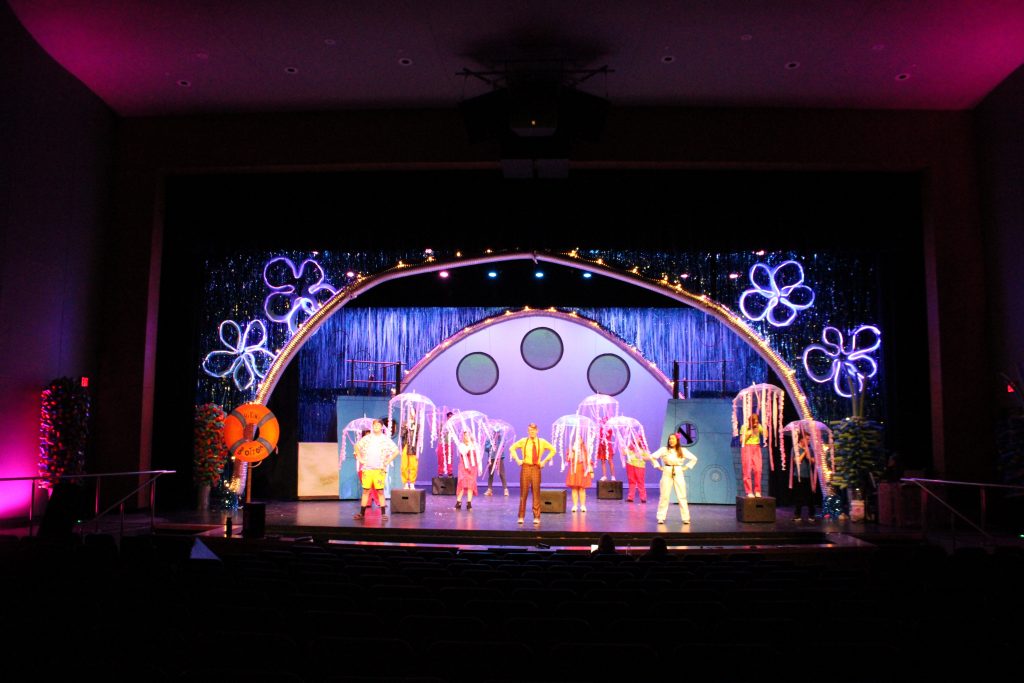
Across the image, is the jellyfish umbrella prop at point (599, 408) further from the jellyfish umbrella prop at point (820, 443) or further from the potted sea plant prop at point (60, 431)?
the potted sea plant prop at point (60, 431)

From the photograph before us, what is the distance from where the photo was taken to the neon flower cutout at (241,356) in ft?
51.6

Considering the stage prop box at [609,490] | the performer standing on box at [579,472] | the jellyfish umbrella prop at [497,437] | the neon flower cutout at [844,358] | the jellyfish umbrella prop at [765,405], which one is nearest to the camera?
the jellyfish umbrella prop at [765,405]

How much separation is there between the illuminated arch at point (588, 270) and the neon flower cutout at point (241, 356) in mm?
241

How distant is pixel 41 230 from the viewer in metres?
12.6

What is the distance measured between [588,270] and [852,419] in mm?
5676

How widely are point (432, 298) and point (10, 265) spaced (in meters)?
9.50

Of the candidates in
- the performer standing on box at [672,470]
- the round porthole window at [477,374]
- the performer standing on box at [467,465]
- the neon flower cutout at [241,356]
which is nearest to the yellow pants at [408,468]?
the performer standing on box at [467,465]

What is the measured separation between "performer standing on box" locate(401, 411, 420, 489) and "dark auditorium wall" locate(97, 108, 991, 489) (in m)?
4.99

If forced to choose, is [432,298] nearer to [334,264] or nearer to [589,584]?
[334,264]

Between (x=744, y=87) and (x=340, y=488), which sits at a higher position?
(x=744, y=87)

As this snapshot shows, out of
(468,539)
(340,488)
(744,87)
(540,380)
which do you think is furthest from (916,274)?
(340,488)

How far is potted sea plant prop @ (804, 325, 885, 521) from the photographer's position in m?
14.1

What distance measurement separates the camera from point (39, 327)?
12609 millimetres

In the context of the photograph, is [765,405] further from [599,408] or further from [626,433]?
[599,408]
